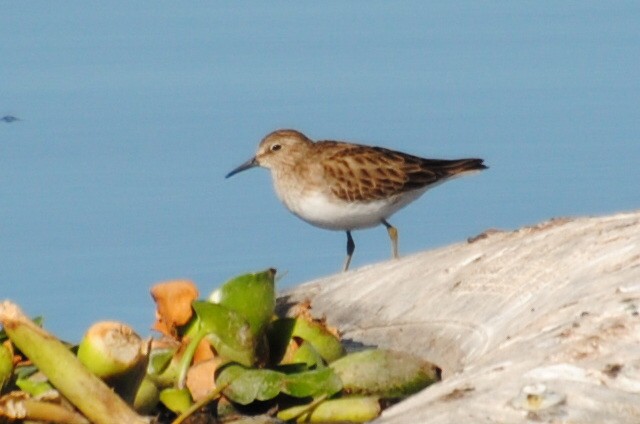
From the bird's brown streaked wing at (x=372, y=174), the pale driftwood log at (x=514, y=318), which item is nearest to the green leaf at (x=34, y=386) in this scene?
the pale driftwood log at (x=514, y=318)

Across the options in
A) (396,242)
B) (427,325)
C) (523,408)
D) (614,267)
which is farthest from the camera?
(396,242)

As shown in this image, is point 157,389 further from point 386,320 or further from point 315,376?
point 386,320

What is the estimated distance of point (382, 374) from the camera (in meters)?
6.20

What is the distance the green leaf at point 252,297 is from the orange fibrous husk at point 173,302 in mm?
101

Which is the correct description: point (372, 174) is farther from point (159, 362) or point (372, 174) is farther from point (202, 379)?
point (202, 379)

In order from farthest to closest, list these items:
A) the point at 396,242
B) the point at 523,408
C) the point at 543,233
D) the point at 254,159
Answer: the point at 254,159 → the point at 396,242 → the point at 543,233 → the point at 523,408

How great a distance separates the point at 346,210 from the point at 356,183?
0.22m

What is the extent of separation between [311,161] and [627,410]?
786cm

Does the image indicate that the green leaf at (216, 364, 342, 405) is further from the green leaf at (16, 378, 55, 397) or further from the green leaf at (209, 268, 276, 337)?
the green leaf at (16, 378, 55, 397)

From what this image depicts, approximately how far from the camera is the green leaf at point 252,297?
6.33 m

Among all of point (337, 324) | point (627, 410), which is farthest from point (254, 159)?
point (627, 410)

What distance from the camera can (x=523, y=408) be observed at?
5.10 metres

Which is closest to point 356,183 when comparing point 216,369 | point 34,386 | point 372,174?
point 372,174

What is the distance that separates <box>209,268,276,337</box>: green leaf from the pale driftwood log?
77 cm
